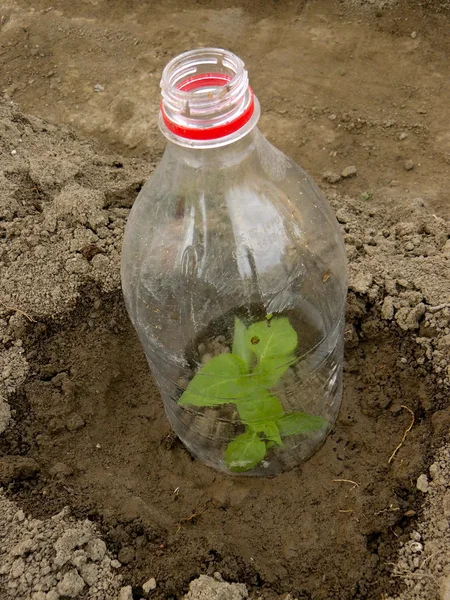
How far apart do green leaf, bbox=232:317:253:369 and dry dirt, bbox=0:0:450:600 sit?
562mm

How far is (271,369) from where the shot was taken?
6.29 ft

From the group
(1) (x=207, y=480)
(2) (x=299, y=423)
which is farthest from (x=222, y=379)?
(1) (x=207, y=480)

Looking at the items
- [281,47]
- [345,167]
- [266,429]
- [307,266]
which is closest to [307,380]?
[266,429]

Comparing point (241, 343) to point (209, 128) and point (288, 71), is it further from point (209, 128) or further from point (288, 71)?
point (288, 71)

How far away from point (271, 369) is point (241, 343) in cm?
12

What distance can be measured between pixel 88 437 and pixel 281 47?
9.56 ft

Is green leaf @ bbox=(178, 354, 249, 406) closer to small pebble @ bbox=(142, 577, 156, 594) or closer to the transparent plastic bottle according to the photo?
the transparent plastic bottle

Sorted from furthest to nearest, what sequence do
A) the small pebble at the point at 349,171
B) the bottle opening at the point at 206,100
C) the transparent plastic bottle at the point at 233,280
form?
the small pebble at the point at 349,171 → the transparent plastic bottle at the point at 233,280 → the bottle opening at the point at 206,100

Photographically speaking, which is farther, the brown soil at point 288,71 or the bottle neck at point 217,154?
the brown soil at point 288,71

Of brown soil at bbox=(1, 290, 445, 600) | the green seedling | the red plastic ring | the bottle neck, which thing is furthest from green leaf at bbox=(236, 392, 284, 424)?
the red plastic ring

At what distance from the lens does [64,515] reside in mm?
2043

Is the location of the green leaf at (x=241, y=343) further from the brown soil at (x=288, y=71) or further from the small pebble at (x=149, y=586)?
the brown soil at (x=288, y=71)

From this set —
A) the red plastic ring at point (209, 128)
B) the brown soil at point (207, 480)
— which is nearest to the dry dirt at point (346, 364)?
the brown soil at point (207, 480)

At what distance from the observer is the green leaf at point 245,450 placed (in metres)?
2.07
